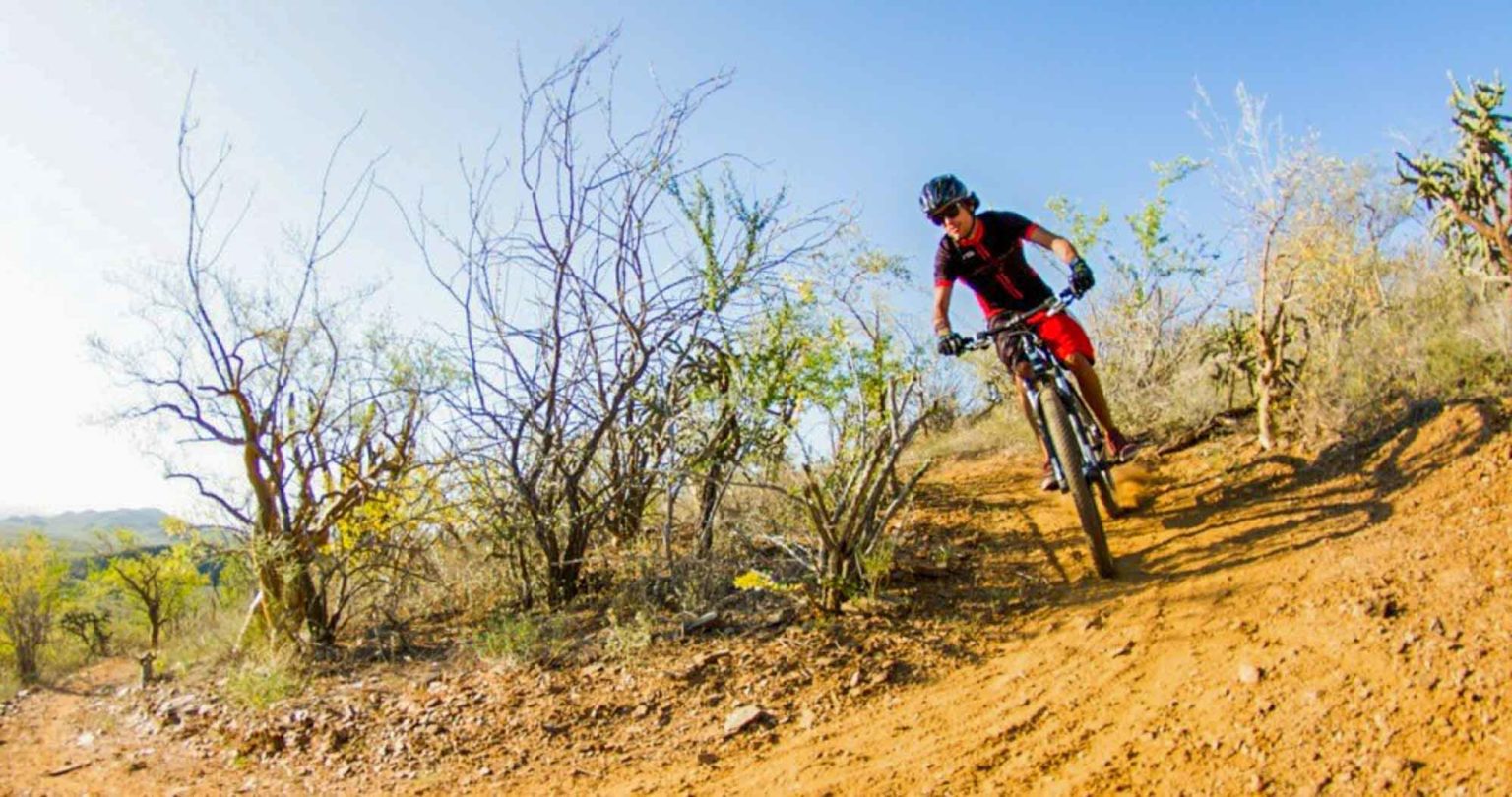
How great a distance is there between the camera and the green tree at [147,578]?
801 inches

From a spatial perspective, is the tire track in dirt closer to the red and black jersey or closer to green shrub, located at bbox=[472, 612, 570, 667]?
the red and black jersey

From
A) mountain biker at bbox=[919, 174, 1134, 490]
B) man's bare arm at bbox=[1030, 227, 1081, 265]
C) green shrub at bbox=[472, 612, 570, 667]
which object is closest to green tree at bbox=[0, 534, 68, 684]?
green shrub at bbox=[472, 612, 570, 667]

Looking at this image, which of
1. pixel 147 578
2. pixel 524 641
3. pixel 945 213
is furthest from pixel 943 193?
pixel 147 578

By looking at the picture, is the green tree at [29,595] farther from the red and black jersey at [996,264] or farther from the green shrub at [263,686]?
the red and black jersey at [996,264]

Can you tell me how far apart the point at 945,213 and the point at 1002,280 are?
1.81 feet

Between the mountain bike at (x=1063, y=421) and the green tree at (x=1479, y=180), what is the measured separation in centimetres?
274

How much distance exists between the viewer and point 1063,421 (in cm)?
477

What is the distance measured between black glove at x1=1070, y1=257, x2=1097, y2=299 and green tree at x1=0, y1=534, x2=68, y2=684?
19617 mm

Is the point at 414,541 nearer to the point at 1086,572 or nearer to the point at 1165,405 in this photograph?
the point at 1086,572

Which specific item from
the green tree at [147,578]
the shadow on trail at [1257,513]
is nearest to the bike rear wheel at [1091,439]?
the shadow on trail at [1257,513]

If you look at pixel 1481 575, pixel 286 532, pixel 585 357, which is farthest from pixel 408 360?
pixel 1481 575

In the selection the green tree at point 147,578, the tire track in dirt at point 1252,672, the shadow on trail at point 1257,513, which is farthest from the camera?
the green tree at point 147,578

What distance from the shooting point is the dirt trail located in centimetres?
245

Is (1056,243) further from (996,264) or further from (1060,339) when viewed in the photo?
(1060,339)
